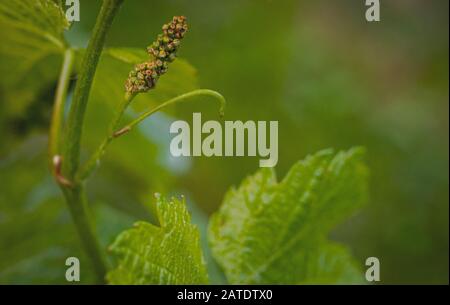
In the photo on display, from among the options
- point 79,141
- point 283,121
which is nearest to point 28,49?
point 79,141

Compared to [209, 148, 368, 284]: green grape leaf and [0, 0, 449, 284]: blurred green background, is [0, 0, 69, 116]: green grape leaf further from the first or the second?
[209, 148, 368, 284]: green grape leaf

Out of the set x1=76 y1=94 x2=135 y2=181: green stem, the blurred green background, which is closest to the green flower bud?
x1=76 y1=94 x2=135 y2=181: green stem

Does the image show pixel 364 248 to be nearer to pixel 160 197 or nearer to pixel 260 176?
pixel 260 176

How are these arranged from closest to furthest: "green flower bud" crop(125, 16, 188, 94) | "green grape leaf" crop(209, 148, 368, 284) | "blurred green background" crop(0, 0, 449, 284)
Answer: "green flower bud" crop(125, 16, 188, 94) < "green grape leaf" crop(209, 148, 368, 284) < "blurred green background" crop(0, 0, 449, 284)

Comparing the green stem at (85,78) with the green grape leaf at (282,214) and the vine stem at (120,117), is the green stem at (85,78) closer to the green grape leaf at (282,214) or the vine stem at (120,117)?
the vine stem at (120,117)

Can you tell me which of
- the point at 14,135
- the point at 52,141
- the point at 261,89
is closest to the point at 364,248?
the point at 261,89

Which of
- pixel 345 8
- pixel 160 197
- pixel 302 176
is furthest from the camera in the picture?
pixel 345 8
